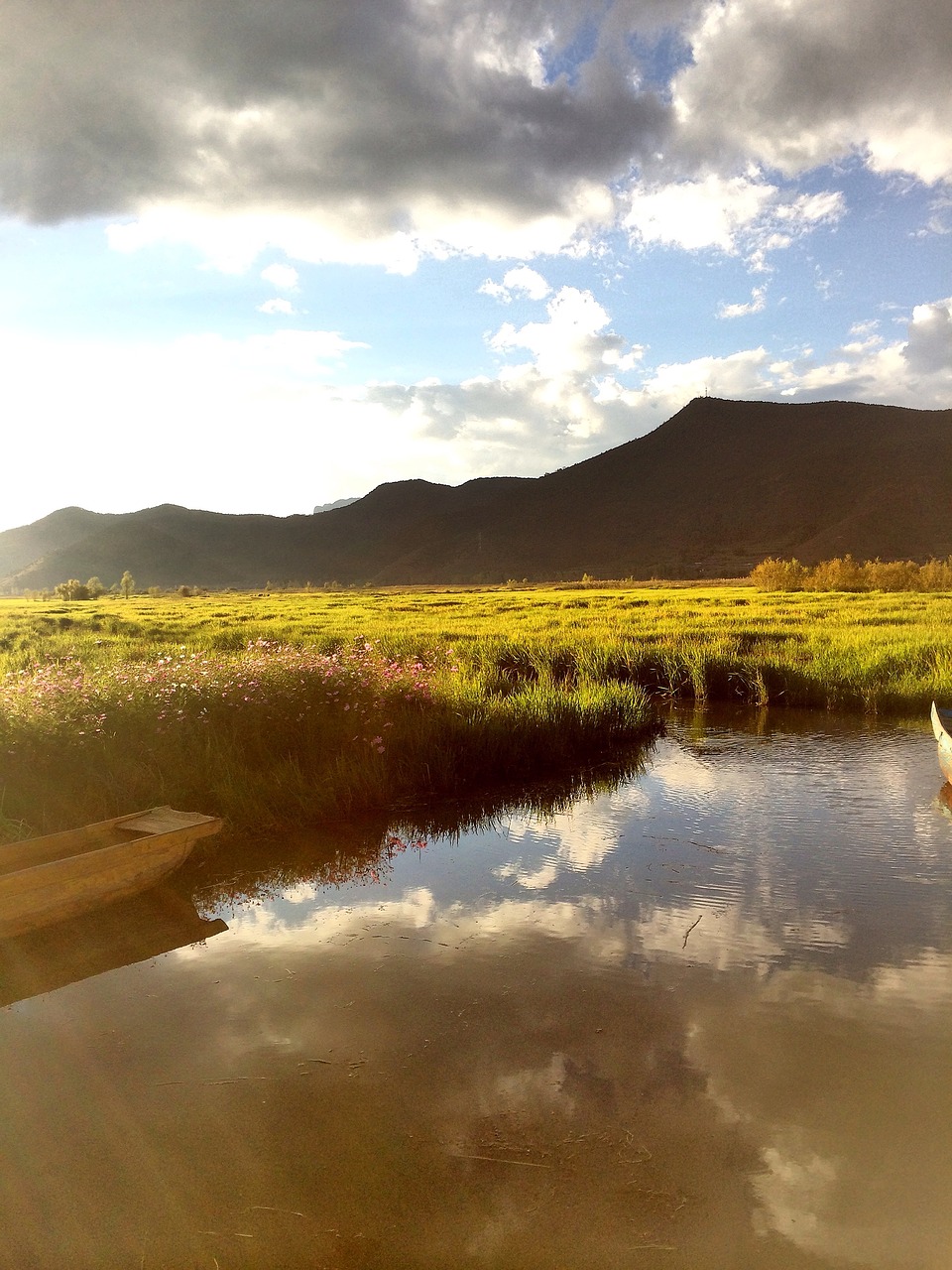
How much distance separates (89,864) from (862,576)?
2024 inches

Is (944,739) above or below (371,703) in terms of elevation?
below

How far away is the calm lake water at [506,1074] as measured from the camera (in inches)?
139

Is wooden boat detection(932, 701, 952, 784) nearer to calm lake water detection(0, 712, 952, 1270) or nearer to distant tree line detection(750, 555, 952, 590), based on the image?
calm lake water detection(0, 712, 952, 1270)

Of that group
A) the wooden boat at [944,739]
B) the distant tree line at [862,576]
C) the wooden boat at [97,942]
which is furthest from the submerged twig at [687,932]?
the distant tree line at [862,576]

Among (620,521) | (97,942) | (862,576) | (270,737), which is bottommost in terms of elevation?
(97,942)

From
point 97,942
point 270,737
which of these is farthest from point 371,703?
point 97,942

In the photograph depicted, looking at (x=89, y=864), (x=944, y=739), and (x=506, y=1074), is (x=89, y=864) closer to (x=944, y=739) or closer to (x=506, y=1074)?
(x=506, y=1074)

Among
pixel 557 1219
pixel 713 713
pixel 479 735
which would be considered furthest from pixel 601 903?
pixel 713 713

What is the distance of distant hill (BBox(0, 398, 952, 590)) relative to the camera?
336 ft

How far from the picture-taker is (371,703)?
12.6m

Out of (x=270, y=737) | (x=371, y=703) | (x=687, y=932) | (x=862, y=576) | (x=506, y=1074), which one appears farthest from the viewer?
(x=862, y=576)

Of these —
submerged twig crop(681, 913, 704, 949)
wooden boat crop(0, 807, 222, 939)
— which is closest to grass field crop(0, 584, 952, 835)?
wooden boat crop(0, 807, 222, 939)

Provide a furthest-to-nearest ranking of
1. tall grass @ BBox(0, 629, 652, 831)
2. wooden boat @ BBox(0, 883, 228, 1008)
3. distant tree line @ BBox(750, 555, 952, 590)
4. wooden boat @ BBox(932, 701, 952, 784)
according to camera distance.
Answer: distant tree line @ BBox(750, 555, 952, 590)
wooden boat @ BBox(932, 701, 952, 784)
tall grass @ BBox(0, 629, 652, 831)
wooden boat @ BBox(0, 883, 228, 1008)

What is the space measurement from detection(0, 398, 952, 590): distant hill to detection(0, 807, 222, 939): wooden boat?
3585 inches
